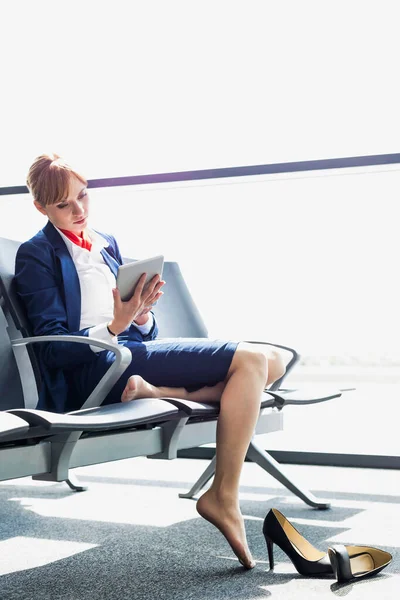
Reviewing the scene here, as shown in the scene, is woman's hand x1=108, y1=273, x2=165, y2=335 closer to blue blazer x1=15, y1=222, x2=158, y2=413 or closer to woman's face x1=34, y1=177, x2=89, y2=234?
blue blazer x1=15, y1=222, x2=158, y2=413

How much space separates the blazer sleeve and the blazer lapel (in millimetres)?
16

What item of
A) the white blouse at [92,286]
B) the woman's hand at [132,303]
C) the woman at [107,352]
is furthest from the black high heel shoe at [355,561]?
the white blouse at [92,286]

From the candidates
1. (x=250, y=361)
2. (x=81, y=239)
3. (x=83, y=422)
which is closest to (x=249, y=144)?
(x=81, y=239)

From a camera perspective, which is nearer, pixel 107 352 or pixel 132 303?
pixel 132 303

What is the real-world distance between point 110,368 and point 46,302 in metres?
0.29

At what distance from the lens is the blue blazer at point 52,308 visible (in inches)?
70.8

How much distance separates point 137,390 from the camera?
1.71 meters

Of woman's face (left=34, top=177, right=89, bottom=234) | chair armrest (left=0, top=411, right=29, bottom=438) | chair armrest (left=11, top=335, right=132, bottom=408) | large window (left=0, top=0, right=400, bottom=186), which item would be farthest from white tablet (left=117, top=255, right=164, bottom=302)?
large window (left=0, top=0, right=400, bottom=186)

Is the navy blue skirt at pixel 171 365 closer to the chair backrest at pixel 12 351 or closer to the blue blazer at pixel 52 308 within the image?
the blue blazer at pixel 52 308

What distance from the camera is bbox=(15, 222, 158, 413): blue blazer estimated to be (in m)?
1.80

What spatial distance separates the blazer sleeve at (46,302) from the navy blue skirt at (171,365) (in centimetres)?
5

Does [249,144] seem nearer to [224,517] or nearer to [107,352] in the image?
[107,352]

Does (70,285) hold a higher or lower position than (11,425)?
higher

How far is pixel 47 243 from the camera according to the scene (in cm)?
189
